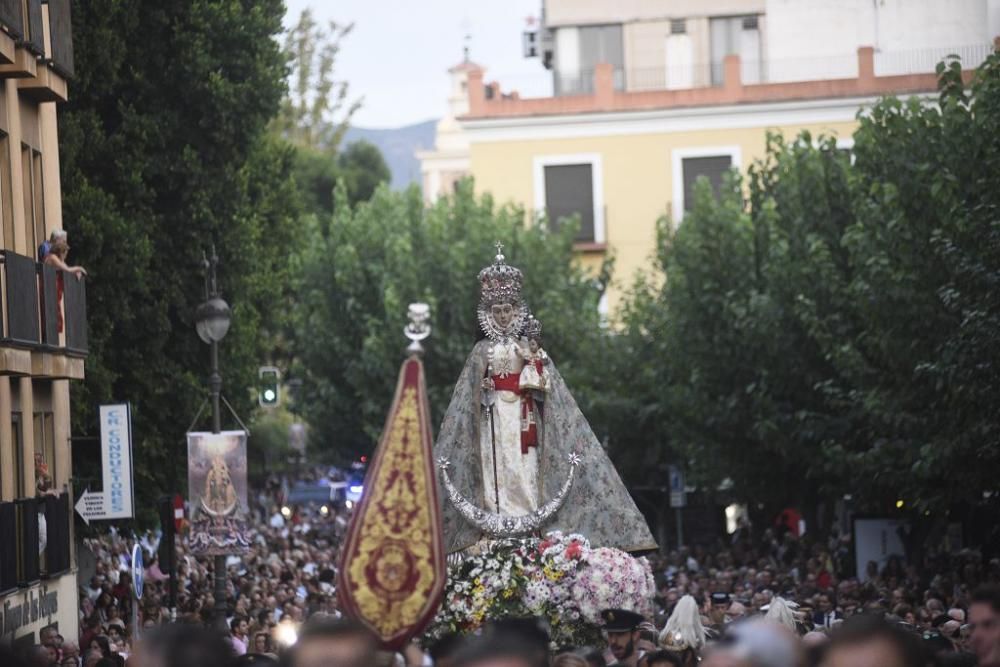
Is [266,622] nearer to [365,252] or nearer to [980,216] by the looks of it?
[980,216]

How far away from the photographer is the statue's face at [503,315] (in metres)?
15.3

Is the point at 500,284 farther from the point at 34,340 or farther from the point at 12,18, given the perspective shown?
the point at 12,18

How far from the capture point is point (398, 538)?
9516 mm

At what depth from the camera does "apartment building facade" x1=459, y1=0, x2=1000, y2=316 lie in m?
51.3

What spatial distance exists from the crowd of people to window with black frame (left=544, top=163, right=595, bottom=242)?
31.1 feet

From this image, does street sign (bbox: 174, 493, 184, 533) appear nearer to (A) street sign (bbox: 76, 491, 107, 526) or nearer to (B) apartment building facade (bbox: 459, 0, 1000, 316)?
(A) street sign (bbox: 76, 491, 107, 526)

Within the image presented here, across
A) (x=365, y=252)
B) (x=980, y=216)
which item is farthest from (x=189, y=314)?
(x=365, y=252)

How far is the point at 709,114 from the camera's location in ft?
170

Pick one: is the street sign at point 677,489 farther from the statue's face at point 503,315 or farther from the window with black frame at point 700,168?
the statue's face at point 503,315

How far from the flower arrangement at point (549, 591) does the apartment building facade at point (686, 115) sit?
119 feet

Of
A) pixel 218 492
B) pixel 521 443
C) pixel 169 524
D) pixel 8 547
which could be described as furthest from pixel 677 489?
pixel 521 443

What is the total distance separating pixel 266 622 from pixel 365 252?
27.0 meters

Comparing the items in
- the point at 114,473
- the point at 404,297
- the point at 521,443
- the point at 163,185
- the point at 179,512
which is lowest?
the point at 179,512

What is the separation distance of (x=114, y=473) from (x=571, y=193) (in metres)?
29.2
